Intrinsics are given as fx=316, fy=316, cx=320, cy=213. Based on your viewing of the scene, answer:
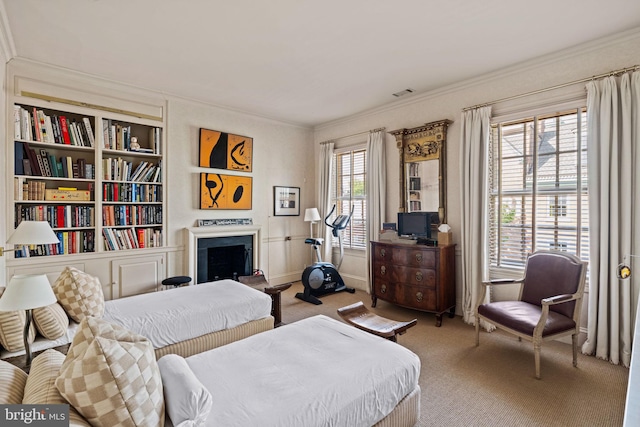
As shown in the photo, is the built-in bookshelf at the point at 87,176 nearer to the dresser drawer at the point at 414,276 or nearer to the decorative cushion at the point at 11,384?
the decorative cushion at the point at 11,384

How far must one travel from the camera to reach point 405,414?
1.79 metres

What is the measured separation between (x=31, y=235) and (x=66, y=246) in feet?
5.59

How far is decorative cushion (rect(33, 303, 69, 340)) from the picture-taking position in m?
2.02

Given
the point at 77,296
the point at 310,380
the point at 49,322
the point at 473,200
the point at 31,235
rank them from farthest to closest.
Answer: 1. the point at 473,200
2. the point at 77,296
3. the point at 31,235
4. the point at 49,322
5. the point at 310,380

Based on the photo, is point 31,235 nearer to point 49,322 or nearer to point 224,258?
point 49,322

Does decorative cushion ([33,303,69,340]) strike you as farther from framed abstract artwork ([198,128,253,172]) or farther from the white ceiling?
framed abstract artwork ([198,128,253,172])

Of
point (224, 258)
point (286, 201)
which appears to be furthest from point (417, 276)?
point (224, 258)

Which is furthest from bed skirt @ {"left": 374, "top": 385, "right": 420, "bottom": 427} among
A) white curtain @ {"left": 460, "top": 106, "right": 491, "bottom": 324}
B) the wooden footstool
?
white curtain @ {"left": 460, "top": 106, "right": 491, "bottom": 324}

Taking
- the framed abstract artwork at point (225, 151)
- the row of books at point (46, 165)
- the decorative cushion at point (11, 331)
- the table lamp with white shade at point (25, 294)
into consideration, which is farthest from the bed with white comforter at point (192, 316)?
the framed abstract artwork at point (225, 151)

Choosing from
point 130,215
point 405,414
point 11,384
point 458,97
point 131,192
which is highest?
point 458,97

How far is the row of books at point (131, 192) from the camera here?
3854 millimetres

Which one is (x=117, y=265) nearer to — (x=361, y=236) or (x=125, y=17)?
(x=125, y=17)

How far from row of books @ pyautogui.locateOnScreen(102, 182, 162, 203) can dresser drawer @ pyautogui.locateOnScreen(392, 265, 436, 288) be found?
3311mm

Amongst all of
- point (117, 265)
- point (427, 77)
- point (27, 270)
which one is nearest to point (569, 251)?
point (427, 77)
